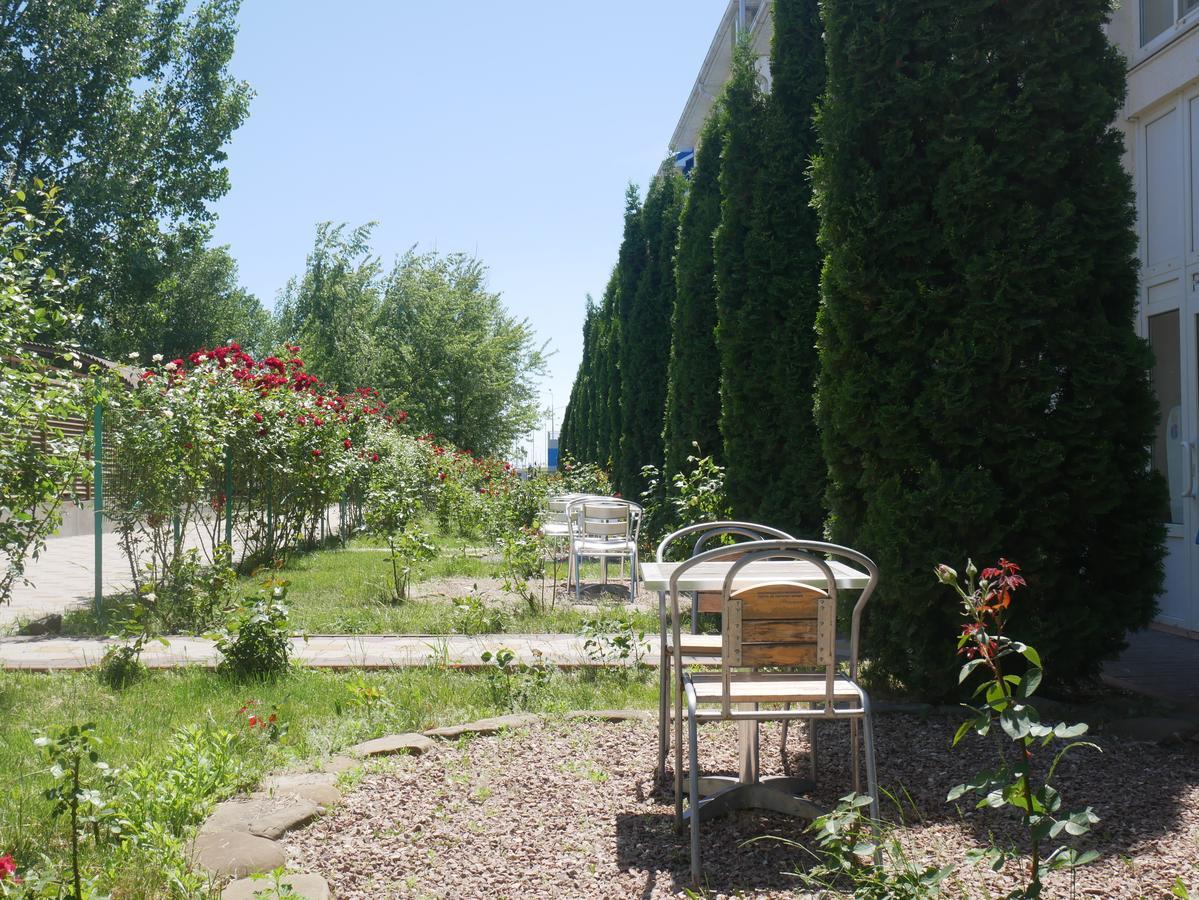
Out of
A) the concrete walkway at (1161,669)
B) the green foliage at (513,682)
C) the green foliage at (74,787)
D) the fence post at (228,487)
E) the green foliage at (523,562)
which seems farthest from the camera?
the fence post at (228,487)

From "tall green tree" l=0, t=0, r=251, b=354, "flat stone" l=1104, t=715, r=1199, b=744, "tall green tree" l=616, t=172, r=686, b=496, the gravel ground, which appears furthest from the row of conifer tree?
"tall green tree" l=0, t=0, r=251, b=354

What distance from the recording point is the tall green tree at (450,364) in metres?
30.8

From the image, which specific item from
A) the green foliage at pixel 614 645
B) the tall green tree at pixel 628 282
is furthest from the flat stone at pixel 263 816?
the tall green tree at pixel 628 282

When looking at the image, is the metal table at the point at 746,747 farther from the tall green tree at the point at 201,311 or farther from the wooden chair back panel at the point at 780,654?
the tall green tree at the point at 201,311

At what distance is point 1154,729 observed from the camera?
14.3ft

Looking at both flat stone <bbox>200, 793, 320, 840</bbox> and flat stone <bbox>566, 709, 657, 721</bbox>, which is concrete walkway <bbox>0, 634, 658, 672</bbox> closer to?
flat stone <bbox>566, 709, 657, 721</bbox>

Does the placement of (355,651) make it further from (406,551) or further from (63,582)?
(63,582)

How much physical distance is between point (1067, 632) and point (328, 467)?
834cm

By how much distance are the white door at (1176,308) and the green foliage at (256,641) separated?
20.0ft

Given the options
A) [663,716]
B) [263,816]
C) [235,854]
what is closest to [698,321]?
[663,716]

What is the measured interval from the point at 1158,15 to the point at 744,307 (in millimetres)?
3999

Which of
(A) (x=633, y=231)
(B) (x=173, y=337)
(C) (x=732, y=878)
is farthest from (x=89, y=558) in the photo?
(B) (x=173, y=337)

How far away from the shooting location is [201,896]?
2.71 metres

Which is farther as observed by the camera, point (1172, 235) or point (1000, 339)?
point (1172, 235)
